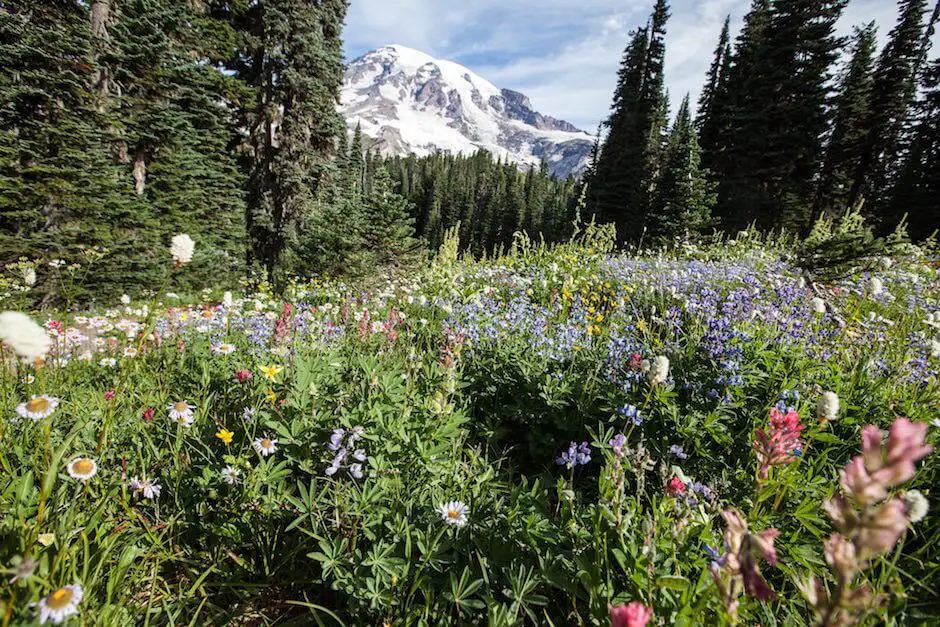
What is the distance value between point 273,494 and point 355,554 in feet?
1.96

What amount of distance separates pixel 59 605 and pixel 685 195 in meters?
22.9

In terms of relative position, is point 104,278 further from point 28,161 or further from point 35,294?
point 28,161

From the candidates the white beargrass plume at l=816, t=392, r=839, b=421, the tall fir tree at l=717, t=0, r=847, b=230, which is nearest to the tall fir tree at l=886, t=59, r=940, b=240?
the tall fir tree at l=717, t=0, r=847, b=230

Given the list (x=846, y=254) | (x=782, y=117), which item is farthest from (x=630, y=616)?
(x=782, y=117)

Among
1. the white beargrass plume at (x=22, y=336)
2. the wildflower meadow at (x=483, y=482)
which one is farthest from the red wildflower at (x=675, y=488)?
the white beargrass plume at (x=22, y=336)

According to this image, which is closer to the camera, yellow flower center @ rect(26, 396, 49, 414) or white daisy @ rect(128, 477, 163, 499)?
yellow flower center @ rect(26, 396, 49, 414)

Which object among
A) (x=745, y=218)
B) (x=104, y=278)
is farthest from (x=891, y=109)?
(x=104, y=278)

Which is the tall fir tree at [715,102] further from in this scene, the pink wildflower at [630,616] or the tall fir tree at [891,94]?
the pink wildflower at [630,616]

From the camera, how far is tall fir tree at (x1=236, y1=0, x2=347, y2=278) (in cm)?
1281

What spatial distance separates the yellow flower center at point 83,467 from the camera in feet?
4.89

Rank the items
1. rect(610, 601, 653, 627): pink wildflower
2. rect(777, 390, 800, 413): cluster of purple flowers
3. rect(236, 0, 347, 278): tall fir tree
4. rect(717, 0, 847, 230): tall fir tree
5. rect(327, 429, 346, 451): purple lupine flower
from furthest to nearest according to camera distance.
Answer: rect(717, 0, 847, 230): tall fir tree
rect(236, 0, 347, 278): tall fir tree
rect(777, 390, 800, 413): cluster of purple flowers
rect(327, 429, 346, 451): purple lupine flower
rect(610, 601, 653, 627): pink wildflower

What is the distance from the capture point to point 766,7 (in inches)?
1041

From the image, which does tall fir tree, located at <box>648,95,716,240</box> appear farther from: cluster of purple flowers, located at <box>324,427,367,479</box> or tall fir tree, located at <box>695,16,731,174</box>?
cluster of purple flowers, located at <box>324,427,367,479</box>

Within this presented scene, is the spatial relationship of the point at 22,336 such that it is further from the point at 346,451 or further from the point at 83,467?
the point at 346,451
